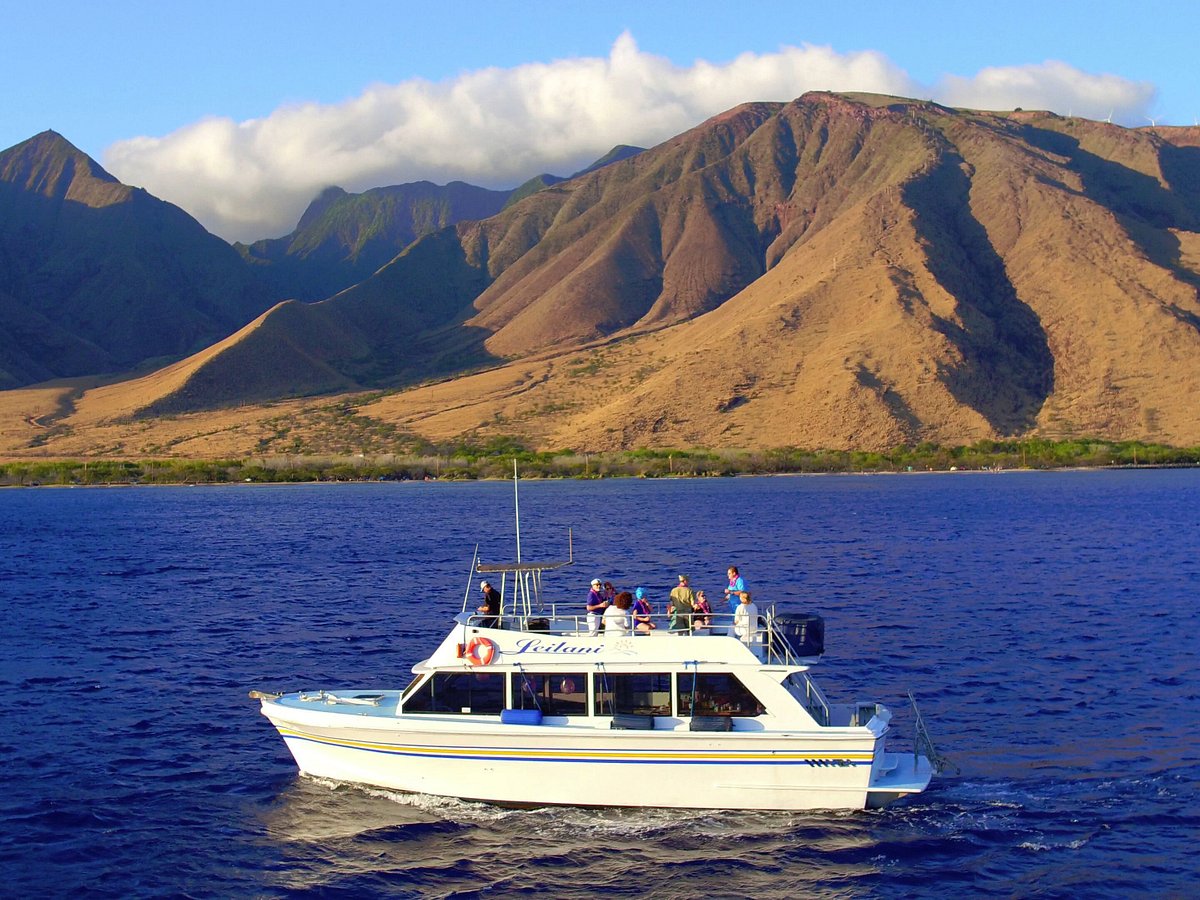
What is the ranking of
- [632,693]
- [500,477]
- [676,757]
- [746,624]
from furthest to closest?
[500,477], [746,624], [632,693], [676,757]

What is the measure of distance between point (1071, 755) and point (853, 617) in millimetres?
15246

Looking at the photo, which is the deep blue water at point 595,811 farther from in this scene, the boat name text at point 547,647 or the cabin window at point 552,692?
the boat name text at point 547,647

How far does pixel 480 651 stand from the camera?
1911 centimetres

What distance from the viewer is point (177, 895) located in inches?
659

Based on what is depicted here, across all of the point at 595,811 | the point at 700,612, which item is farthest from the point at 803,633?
the point at 595,811

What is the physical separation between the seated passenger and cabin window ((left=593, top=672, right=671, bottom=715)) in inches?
28.9

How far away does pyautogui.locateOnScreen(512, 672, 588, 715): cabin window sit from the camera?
1895cm

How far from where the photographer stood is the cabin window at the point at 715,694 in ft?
61.4

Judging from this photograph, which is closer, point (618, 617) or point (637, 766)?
point (637, 766)

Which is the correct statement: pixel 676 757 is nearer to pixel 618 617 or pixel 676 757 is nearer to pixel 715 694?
pixel 715 694

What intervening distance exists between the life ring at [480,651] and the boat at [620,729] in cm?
2

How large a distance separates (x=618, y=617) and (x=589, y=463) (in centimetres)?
12253

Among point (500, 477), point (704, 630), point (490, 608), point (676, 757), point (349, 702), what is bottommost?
point (676, 757)

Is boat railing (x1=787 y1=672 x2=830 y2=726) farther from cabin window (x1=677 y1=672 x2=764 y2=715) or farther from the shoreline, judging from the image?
the shoreline
